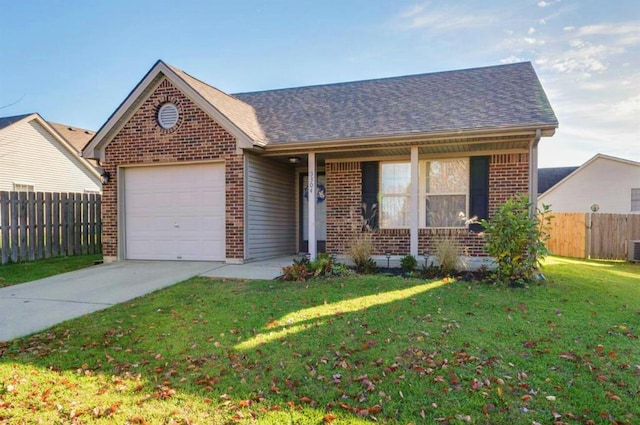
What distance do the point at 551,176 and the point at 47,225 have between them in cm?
3116

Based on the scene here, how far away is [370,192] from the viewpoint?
404 inches

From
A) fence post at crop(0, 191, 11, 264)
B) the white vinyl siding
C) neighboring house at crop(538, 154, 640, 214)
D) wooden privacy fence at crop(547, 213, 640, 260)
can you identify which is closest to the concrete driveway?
the white vinyl siding

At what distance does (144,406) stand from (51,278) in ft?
22.4

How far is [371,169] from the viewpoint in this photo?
10.3 m

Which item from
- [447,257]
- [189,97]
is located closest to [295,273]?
[447,257]

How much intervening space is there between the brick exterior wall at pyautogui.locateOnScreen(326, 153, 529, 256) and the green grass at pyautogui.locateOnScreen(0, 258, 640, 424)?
10.5ft

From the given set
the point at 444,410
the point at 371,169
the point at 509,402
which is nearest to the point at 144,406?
the point at 444,410

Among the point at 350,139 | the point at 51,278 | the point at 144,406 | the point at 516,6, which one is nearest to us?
the point at 144,406

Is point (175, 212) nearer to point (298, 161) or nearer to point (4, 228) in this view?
point (298, 161)

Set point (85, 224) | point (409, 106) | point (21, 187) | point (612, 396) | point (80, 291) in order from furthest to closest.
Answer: point (21, 187) < point (85, 224) < point (409, 106) < point (80, 291) < point (612, 396)

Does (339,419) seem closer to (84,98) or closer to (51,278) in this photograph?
(51,278)

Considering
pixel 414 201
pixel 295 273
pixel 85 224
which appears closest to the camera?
pixel 295 273

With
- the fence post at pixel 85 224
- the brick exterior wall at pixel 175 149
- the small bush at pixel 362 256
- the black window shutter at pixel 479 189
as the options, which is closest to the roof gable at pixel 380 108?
the brick exterior wall at pixel 175 149

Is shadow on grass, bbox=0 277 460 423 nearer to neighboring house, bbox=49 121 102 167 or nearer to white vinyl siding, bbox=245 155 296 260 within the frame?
white vinyl siding, bbox=245 155 296 260
